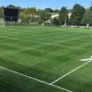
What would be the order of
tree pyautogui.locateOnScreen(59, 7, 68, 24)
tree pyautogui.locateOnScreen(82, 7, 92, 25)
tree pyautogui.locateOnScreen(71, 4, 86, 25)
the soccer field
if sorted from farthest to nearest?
tree pyautogui.locateOnScreen(59, 7, 68, 24), tree pyautogui.locateOnScreen(71, 4, 86, 25), tree pyautogui.locateOnScreen(82, 7, 92, 25), the soccer field

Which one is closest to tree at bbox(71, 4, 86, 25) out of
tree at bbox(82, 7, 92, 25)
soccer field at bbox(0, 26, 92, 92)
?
tree at bbox(82, 7, 92, 25)

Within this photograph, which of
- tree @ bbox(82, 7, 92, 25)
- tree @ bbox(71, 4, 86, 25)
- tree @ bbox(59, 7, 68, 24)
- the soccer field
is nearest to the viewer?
the soccer field

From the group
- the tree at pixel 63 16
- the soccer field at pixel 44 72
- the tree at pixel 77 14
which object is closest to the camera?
the soccer field at pixel 44 72

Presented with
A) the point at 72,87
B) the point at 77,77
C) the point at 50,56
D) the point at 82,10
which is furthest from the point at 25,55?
the point at 82,10

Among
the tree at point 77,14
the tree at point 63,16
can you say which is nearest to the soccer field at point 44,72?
the tree at point 77,14

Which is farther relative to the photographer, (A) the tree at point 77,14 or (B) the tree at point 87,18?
(A) the tree at point 77,14

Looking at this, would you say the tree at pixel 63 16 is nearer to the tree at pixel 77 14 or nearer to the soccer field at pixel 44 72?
the tree at pixel 77 14

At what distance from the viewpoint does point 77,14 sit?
109 m

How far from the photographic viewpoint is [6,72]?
15.4m

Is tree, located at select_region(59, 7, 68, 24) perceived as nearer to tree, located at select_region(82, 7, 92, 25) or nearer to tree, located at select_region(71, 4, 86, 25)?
tree, located at select_region(71, 4, 86, 25)

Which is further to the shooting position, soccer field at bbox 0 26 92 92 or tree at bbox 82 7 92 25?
tree at bbox 82 7 92 25

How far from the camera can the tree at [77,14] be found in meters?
105

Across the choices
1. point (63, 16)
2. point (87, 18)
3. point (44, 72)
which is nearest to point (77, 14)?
point (63, 16)

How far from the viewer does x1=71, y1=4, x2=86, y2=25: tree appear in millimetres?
105000
